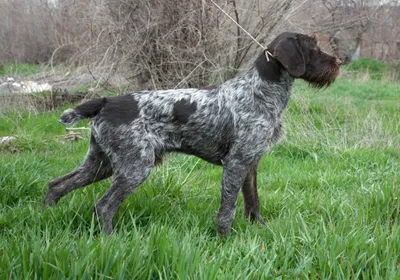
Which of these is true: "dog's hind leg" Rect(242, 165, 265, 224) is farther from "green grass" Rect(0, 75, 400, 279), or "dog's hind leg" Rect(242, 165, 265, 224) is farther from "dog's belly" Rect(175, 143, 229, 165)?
"dog's belly" Rect(175, 143, 229, 165)

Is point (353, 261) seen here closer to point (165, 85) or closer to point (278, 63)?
point (278, 63)

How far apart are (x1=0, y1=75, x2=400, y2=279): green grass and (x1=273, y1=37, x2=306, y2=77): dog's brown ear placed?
50.2 inches

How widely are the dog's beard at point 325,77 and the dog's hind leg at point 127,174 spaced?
66.5 inches

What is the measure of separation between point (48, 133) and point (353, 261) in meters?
7.24

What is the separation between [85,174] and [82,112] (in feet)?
2.13

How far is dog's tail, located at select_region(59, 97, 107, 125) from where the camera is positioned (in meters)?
4.69

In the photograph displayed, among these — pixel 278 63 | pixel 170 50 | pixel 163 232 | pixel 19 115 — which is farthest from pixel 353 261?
pixel 19 115

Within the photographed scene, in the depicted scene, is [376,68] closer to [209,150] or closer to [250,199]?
[250,199]

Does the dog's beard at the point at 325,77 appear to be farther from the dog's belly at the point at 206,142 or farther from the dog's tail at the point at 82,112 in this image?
the dog's tail at the point at 82,112

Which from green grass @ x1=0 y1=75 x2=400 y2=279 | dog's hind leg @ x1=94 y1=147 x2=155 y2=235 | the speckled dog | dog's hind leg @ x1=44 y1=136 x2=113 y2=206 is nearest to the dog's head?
the speckled dog

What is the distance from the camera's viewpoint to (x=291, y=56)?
4691 mm

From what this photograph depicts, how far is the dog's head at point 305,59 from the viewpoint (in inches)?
185

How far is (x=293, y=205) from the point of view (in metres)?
4.96

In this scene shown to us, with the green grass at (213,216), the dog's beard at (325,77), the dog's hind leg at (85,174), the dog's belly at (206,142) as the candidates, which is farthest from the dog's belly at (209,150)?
the dog's beard at (325,77)
